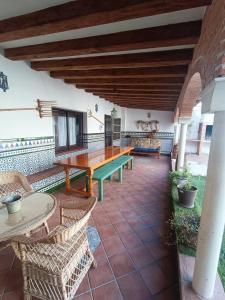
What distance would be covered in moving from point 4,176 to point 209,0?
2660 millimetres

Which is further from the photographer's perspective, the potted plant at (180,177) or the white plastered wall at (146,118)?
the white plastered wall at (146,118)

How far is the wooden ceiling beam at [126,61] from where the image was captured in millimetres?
2238

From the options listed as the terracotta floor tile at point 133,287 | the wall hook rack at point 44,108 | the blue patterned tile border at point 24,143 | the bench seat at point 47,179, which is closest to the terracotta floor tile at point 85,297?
the terracotta floor tile at point 133,287

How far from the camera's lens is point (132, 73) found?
9.84 feet

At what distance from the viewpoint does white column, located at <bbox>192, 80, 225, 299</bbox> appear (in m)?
1.13

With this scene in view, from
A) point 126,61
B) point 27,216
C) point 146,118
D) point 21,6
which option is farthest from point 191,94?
point 146,118

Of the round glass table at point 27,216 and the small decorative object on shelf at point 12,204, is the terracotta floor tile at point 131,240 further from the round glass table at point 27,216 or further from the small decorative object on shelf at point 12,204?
the small decorative object on shelf at point 12,204

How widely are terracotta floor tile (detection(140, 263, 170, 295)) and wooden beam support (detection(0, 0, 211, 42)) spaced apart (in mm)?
2321

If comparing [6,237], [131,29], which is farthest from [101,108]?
[6,237]

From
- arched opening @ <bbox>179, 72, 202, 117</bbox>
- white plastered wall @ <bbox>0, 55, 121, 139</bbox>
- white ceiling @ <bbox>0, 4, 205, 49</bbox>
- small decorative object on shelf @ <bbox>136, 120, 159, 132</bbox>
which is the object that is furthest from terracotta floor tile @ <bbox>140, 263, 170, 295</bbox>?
small decorative object on shelf @ <bbox>136, 120, 159, 132</bbox>

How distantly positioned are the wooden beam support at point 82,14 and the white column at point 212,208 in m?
0.69

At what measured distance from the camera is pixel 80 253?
1.51 m

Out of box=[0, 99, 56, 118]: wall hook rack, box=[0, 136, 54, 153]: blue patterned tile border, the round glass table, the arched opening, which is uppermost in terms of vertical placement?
the arched opening

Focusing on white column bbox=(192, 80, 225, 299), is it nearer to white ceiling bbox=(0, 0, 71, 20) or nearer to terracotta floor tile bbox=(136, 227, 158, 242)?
terracotta floor tile bbox=(136, 227, 158, 242)
